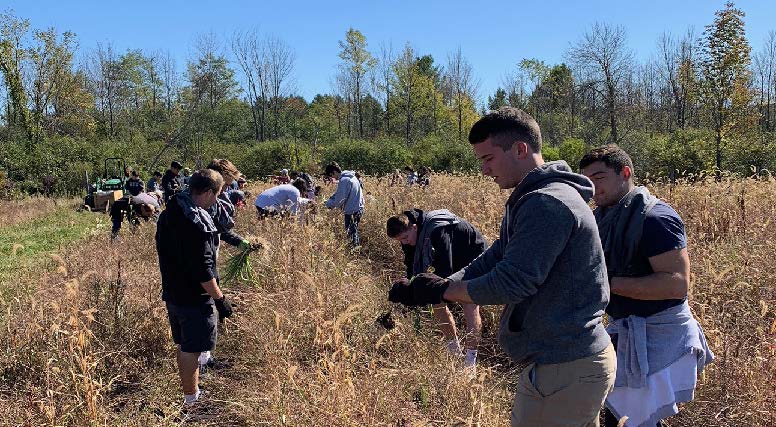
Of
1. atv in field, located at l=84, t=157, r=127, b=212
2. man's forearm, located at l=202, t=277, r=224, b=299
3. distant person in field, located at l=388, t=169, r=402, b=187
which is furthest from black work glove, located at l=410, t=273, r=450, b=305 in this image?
atv in field, located at l=84, t=157, r=127, b=212

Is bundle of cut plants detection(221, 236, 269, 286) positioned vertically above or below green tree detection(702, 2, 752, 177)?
below

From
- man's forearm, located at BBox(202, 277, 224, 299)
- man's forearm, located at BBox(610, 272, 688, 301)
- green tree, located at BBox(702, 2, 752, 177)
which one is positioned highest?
green tree, located at BBox(702, 2, 752, 177)

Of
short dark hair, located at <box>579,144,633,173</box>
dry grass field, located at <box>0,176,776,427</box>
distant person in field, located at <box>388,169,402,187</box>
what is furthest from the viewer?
distant person in field, located at <box>388,169,402,187</box>

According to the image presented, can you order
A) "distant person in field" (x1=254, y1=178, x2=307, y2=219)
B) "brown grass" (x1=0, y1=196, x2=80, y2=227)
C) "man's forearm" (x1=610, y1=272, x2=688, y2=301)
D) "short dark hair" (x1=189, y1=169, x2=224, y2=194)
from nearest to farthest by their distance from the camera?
"man's forearm" (x1=610, y1=272, x2=688, y2=301), "short dark hair" (x1=189, y1=169, x2=224, y2=194), "distant person in field" (x1=254, y1=178, x2=307, y2=219), "brown grass" (x1=0, y1=196, x2=80, y2=227)

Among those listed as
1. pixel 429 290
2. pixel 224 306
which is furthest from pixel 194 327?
pixel 429 290

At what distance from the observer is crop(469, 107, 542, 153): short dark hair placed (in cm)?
189

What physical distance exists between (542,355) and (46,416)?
274 centimetres

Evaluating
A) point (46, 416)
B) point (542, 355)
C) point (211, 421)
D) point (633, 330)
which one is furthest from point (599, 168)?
point (46, 416)

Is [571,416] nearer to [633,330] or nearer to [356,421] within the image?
[633,330]

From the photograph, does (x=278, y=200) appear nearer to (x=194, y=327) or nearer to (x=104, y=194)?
(x=194, y=327)

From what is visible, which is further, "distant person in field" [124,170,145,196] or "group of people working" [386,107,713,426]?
"distant person in field" [124,170,145,196]

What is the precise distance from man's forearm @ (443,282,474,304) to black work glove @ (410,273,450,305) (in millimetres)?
20

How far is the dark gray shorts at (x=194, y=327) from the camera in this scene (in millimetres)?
3498

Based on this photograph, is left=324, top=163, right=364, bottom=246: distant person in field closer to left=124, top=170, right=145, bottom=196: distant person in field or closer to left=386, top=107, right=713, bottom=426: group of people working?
left=386, top=107, right=713, bottom=426: group of people working
